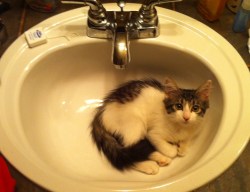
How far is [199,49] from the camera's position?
801 millimetres

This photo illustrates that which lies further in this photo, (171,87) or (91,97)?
(91,97)

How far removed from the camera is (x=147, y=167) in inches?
29.8

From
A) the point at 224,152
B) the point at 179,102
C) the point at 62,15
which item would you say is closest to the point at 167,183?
the point at 224,152

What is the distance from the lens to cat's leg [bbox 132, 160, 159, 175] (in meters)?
0.75

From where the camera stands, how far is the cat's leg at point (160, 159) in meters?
0.77

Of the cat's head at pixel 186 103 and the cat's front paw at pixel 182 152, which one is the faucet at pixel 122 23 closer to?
the cat's head at pixel 186 103

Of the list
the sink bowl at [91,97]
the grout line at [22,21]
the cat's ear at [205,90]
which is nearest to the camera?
the sink bowl at [91,97]

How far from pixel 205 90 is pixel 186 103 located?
7cm

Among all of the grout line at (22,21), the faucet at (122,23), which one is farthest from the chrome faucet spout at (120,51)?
the grout line at (22,21)

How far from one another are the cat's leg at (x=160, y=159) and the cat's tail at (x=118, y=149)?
2cm

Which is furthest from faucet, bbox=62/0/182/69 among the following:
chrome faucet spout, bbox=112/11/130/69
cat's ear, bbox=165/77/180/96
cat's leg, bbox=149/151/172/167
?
cat's leg, bbox=149/151/172/167

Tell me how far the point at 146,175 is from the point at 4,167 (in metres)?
0.33

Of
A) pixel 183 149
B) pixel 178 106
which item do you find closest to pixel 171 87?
pixel 178 106

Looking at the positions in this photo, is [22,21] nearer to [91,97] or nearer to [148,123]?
[91,97]
